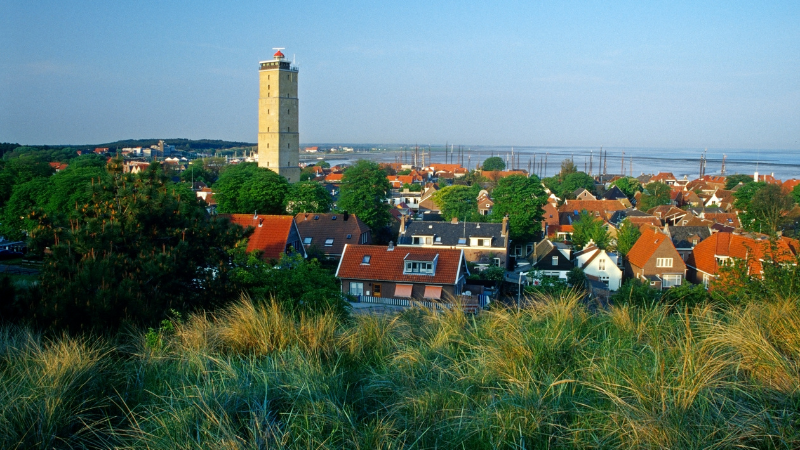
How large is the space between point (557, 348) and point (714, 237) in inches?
1112

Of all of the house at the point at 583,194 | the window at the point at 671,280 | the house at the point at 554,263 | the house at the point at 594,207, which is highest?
the house at the point at 583,194

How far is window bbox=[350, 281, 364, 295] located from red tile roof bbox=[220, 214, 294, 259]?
5363 mm

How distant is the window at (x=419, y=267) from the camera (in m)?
21.7

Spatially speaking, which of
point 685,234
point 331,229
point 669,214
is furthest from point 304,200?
point 669,214

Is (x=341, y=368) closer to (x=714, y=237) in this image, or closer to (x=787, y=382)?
(x=787, y=382)

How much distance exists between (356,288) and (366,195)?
1478cm

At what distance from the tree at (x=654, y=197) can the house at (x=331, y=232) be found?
36.9 meters

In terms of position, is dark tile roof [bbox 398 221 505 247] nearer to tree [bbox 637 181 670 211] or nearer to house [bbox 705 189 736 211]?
tree [bbox 637 181 670 211]

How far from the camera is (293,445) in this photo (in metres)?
3.40

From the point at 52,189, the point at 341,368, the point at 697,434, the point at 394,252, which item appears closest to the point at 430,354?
the point at 341,368

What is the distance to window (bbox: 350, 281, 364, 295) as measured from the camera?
22.4 metres

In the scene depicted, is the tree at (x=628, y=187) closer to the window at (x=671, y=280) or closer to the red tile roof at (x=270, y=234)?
the window at (x=671, y=280)

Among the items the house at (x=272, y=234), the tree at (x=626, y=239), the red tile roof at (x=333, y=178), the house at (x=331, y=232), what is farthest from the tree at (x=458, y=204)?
the red tile roof at (x=333, y=178)

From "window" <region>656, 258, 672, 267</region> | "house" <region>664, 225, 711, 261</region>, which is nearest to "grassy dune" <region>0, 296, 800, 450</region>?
"window" <region>656, 258, 672, 267</region>
